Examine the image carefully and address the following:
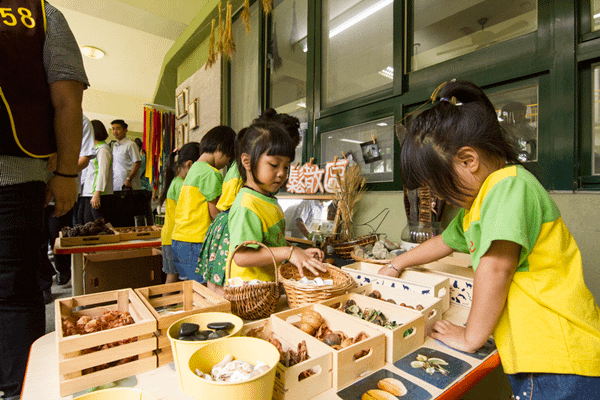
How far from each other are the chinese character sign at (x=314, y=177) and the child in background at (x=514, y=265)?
1.59 m

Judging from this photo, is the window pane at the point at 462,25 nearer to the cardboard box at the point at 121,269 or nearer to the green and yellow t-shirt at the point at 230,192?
the green and yellow t-shirt at the point at 230,192

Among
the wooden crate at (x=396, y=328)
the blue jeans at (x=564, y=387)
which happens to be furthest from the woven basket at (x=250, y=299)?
the blue jeans at (x=564, y=387)

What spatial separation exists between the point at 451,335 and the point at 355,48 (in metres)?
2.58

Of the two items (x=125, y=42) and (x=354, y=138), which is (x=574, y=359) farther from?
(x=125, y=42)

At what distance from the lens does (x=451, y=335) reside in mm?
880

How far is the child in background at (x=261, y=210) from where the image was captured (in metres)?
1.20

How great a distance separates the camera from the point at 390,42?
249cm

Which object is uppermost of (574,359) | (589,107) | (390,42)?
(390,42)

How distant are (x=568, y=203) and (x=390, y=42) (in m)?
1.65

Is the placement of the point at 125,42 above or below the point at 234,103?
above

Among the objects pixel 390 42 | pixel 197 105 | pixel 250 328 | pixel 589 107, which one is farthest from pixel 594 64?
pixel 197 105

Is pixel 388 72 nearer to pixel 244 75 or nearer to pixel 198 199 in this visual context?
pixel 198 199

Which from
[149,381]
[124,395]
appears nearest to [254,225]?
[149,381]

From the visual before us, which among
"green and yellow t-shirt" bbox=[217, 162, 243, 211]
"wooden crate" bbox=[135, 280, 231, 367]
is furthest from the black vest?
"green and yellow t-shirt" bbox=[217, 162, 243, 211]
